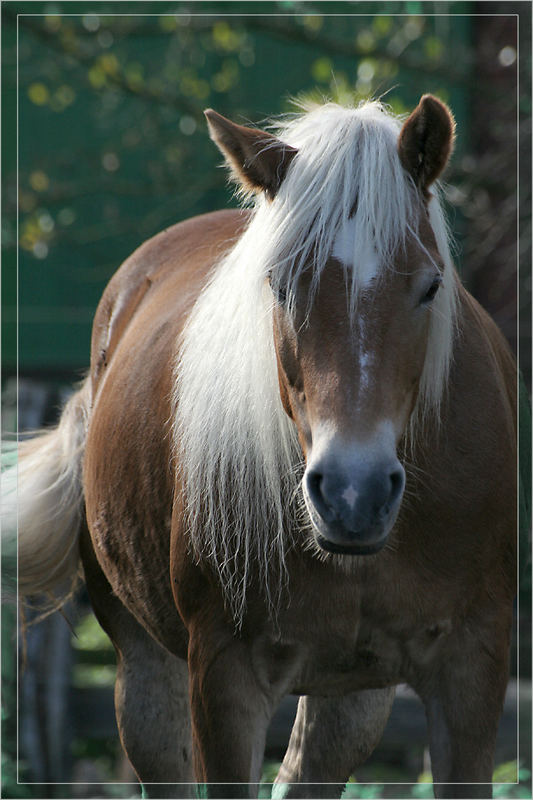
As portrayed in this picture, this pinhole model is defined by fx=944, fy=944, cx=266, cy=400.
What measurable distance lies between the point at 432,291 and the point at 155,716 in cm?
177

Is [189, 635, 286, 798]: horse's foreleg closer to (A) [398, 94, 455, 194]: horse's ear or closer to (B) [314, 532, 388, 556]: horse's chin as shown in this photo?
(B) [314, 532, 388, 556]: horse's chin

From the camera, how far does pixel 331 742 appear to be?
2793 mm

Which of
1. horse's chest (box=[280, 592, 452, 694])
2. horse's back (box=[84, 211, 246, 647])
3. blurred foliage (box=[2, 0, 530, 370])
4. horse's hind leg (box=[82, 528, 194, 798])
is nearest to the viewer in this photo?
horse's chest (box=[280, 592, 452, 694])

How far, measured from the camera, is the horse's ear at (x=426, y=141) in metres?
1.75

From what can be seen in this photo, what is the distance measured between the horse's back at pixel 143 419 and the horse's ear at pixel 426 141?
0.79 meters

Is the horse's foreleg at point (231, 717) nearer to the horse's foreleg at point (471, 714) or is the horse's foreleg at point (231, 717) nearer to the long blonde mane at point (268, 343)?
the long blonde mane at point (268, 343)

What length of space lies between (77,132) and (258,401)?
17.1ft

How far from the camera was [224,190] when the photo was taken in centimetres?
646

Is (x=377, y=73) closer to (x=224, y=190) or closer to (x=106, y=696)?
(x=224, y=190)

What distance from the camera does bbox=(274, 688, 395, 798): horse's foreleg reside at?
2.79m

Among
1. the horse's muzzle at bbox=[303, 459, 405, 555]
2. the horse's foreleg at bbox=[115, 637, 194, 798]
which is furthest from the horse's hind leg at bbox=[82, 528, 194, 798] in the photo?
the horse's muzzle at bbox=[303, 459, 405, 555]

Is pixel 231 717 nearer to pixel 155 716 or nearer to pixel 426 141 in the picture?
pixel 155 716

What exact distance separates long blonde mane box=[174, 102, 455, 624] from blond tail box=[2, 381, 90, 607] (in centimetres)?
106

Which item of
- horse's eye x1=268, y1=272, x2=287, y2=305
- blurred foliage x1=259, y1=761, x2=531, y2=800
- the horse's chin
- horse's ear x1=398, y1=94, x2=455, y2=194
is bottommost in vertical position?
blurred foliage x1=259, y1=761, x2=531, y2=800
